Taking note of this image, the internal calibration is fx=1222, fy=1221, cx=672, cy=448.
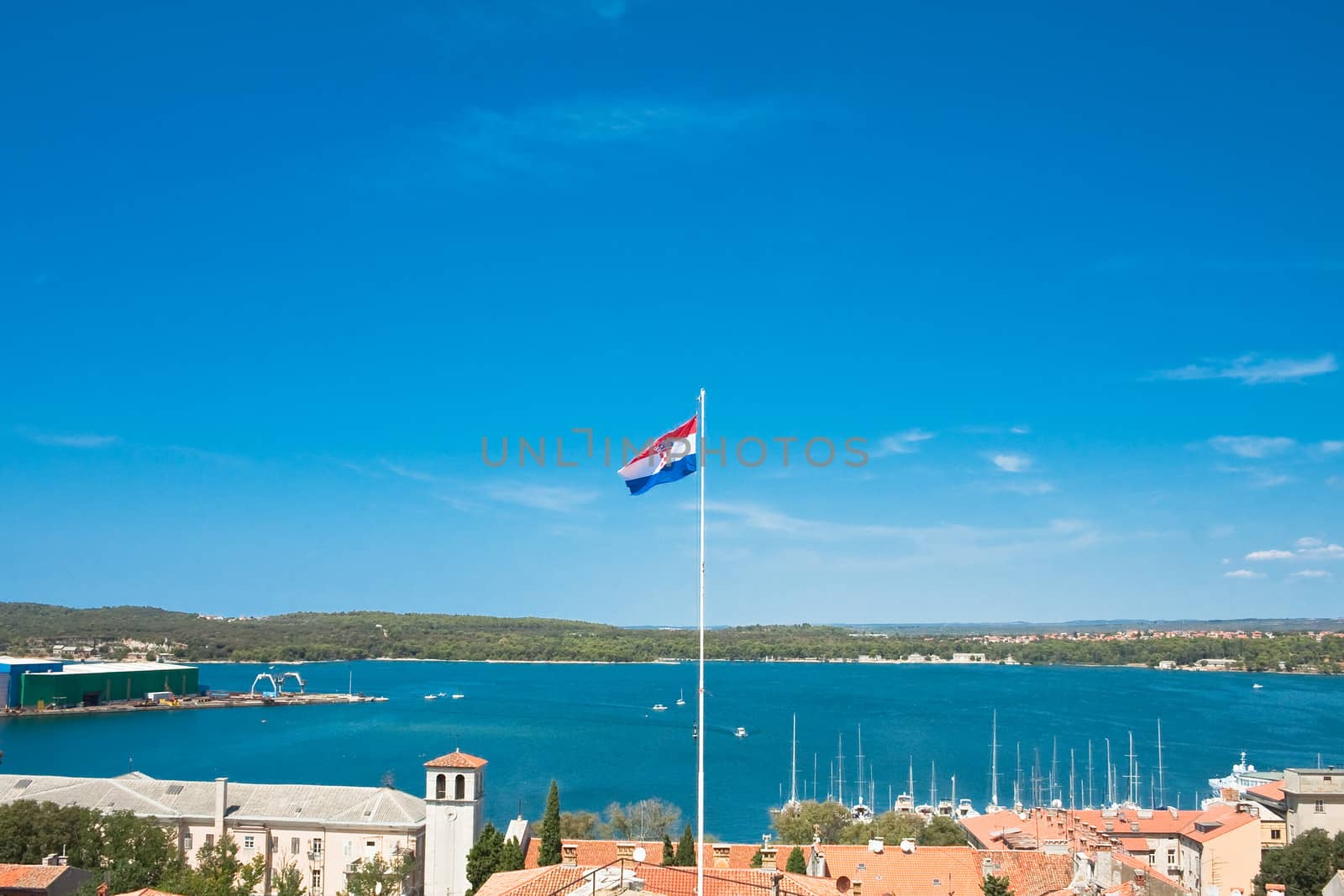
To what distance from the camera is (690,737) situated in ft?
279

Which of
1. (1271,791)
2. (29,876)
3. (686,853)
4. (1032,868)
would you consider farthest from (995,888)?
(1271,791)

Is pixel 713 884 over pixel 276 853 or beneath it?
over

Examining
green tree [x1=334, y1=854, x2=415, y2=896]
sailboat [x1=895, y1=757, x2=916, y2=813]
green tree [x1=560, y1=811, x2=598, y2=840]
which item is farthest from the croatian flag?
sailboat [x1=895, y1=757, x2=916, y2=813]

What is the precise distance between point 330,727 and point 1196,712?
88.1 meters

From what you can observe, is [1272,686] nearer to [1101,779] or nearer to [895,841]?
[1101,779]

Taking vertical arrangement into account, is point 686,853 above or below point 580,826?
above

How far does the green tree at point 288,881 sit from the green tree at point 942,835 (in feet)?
65.0

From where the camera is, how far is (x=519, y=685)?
17312 centimetres

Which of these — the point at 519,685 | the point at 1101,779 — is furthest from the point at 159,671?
the point at 1101,779

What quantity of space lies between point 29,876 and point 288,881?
8.27 meters

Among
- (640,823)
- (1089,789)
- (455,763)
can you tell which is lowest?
(1089,789)

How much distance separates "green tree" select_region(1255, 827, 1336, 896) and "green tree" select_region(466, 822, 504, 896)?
1858 cm

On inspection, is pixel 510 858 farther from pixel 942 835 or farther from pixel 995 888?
pixel 942 835

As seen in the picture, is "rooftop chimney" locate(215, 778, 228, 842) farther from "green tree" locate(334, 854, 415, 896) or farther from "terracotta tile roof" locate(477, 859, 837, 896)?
"terracotta tile roof" locate(477, 859, 837, 896)
